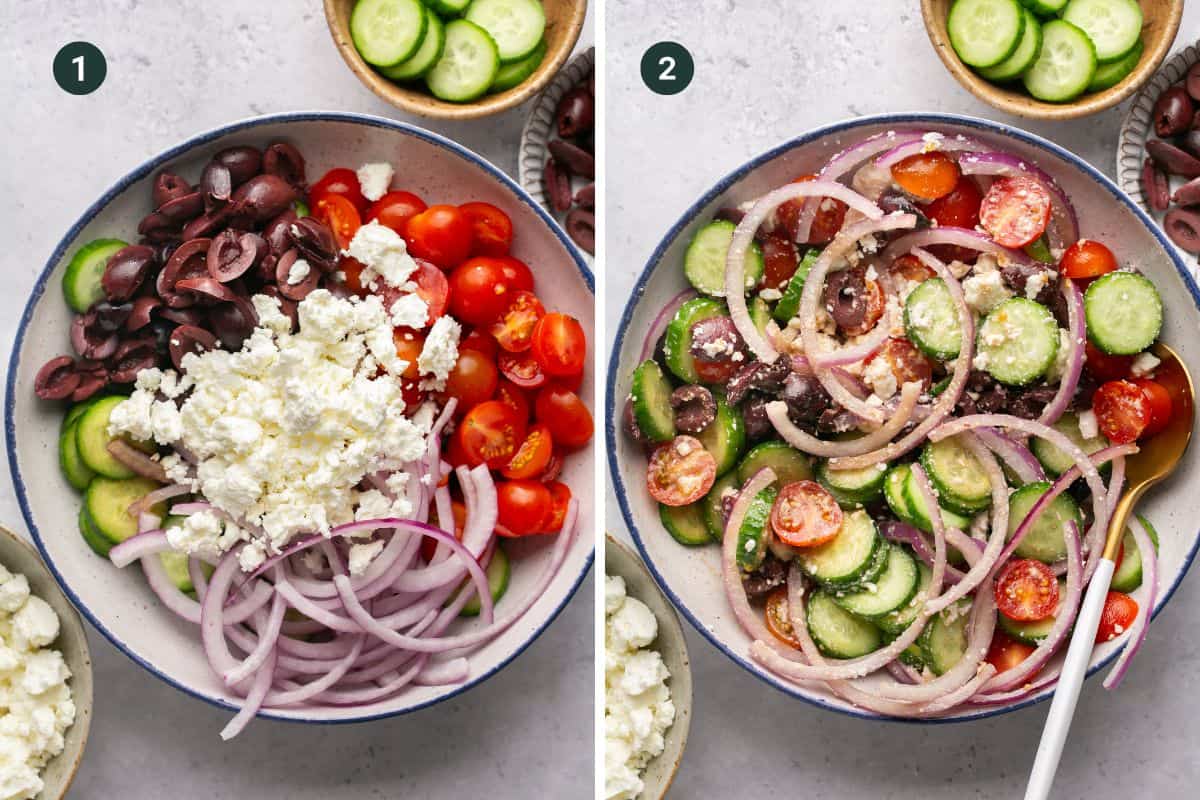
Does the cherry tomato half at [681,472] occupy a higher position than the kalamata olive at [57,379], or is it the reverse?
the cherry tomato half at [681,472]

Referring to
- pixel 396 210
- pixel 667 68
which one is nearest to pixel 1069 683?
pixel 667 68

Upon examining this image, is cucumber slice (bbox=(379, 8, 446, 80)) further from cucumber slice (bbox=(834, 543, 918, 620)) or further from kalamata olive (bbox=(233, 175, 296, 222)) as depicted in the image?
cucumber slice (bbox=(834, 543, 918, 620))

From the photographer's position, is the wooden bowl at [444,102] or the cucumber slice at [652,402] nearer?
the cucumber slice at [652,402]

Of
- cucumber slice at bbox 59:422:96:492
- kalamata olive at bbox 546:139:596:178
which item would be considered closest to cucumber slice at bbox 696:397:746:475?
kalamata olive at bbox 546:139:596:178

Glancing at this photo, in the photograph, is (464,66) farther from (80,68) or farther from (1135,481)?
(1135,481)

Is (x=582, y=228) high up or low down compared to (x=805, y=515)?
up

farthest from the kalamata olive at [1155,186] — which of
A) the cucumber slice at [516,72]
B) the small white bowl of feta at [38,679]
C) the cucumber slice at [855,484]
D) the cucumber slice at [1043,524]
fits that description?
the small white bowl of feta at [38,679]

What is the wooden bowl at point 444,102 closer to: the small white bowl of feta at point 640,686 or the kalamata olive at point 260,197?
the kalamata olive at point 260,197
